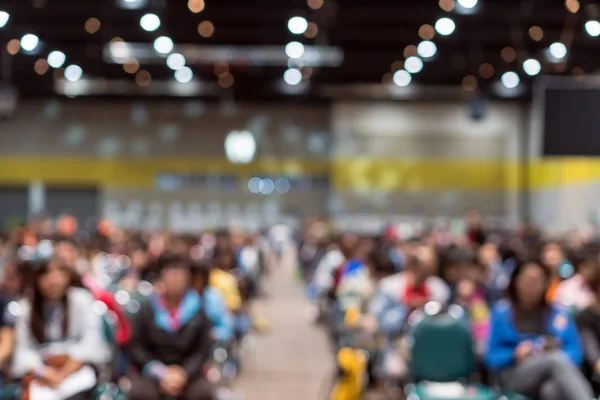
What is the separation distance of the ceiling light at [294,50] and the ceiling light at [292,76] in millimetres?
3060

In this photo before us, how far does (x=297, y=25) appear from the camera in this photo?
1869cm

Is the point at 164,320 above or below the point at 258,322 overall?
above

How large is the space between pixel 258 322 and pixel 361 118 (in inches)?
664

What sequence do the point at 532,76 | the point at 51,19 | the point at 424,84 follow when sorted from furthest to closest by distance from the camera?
the point at 424,84
the point at 532,76
the point at 51,19

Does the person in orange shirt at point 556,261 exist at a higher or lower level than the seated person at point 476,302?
higher

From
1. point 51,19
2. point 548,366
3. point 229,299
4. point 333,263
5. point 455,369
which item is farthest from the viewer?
point 51,19

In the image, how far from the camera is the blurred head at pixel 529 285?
6070 mm

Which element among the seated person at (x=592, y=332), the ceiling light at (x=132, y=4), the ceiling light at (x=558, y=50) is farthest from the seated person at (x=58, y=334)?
the ceiling light at (x=558, y=50)

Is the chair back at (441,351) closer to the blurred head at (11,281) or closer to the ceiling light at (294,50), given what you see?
the blurred head at (11,281)

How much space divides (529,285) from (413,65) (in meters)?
18.5

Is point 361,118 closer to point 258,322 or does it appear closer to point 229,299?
point 258,322

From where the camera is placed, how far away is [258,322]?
554 inches

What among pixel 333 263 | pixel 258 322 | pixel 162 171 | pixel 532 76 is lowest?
pixel 258 322

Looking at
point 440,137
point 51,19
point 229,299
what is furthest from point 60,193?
point 229,299
